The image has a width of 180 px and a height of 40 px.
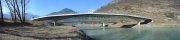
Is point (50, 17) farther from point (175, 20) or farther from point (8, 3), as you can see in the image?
point (8, 3)

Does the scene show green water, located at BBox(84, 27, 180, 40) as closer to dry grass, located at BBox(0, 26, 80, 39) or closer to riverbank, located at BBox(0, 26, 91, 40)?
dry grass, located at BBox(0, 26, 80, 39)

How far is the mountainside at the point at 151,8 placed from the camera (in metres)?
167

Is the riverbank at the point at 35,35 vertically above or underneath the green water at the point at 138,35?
above

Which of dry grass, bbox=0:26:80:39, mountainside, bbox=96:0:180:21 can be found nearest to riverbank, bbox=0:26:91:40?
dry grass, bbox=0:26:80:39

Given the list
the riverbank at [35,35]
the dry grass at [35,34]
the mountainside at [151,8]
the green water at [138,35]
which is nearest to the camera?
the riverbank at [35,35]

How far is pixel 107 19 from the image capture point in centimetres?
16525

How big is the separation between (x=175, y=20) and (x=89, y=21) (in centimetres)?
4663

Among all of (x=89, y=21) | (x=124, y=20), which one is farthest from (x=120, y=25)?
(x=89, y=21)

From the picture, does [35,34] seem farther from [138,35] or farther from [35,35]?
[138,35]

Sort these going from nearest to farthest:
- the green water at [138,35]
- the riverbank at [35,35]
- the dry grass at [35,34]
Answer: the riverbank at [35,35], the dry grass at [35,34], the green water at [138,35]

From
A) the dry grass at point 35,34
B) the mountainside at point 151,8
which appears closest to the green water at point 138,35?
the dry grass at point 35,34

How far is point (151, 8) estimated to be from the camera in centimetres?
17712

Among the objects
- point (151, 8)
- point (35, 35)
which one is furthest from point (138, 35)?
point (151, 8)

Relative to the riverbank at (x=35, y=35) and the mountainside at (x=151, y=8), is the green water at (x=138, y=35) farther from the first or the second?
the mountainside at (x=151, y=8)
